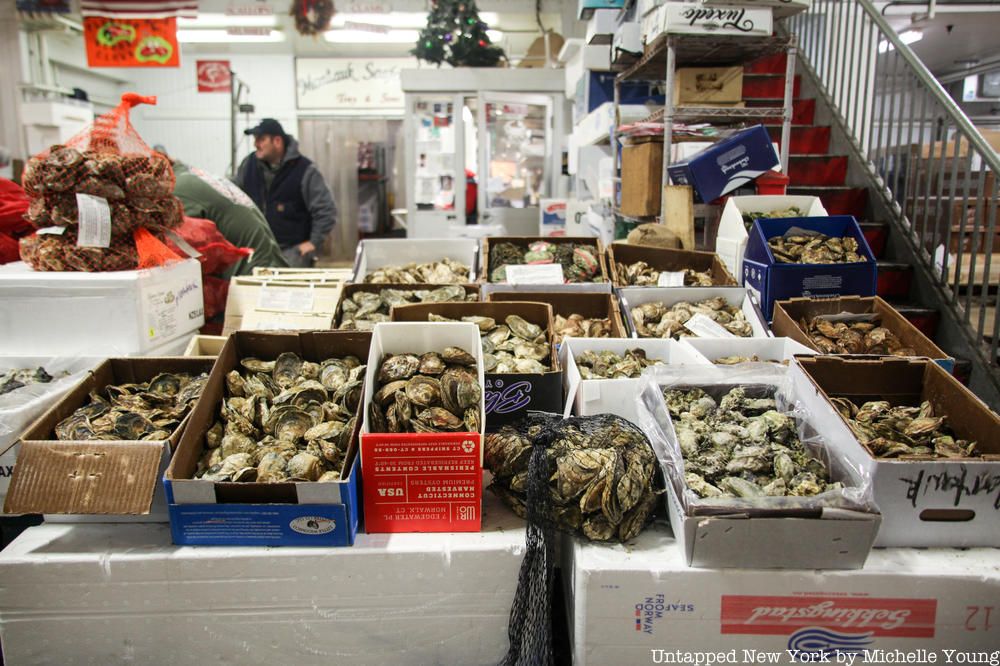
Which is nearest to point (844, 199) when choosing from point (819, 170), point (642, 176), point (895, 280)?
point (819, 170)

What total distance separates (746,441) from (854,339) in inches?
30.1

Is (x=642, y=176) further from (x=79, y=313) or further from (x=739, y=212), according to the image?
(x=79, y=313)

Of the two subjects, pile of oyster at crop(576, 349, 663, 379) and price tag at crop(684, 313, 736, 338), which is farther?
price tag at crop(684, 313, 736, 338)

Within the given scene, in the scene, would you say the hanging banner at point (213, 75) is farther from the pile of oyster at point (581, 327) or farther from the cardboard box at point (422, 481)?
the cardboard box at point (422, 481)

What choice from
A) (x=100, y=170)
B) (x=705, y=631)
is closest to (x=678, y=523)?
(x=705, y=631)

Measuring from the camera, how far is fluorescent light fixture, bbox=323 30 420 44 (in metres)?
9.34

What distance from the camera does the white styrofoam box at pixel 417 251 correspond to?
2969mm

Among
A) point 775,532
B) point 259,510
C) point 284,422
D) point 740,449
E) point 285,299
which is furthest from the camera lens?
point 285,299

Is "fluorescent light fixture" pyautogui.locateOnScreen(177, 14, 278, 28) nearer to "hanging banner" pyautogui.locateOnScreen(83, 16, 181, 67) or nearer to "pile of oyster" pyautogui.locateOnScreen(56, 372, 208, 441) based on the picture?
"hanging banner" pyautogui.locateOnScreen(83, 16, 181, 67)

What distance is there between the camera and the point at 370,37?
9.50m

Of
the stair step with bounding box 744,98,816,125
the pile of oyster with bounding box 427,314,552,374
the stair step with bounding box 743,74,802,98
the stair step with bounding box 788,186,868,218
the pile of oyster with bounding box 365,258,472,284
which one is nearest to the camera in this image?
the pile of oyster with bounding box 427,314,552,374

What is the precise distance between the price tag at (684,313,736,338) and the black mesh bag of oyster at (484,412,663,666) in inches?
33.5

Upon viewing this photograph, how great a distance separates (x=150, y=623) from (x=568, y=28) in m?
8.19

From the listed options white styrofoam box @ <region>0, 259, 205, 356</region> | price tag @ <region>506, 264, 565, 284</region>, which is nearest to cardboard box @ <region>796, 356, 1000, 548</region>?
price tag @ <region>506, 264, 565, 284</region>
